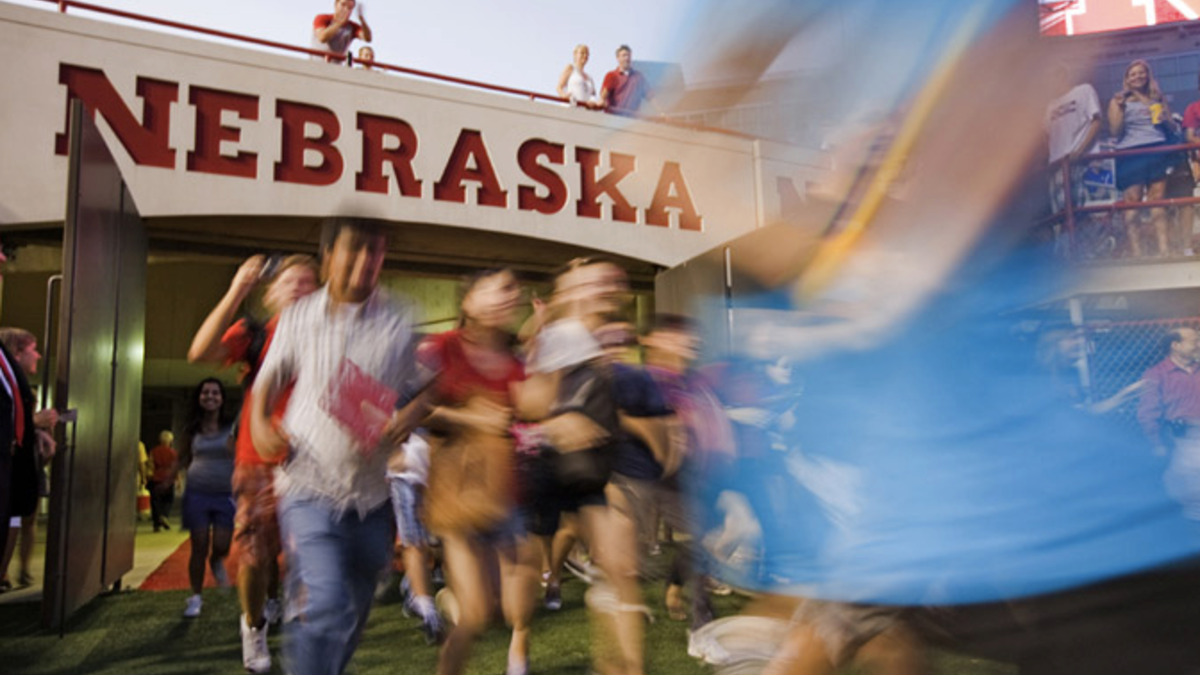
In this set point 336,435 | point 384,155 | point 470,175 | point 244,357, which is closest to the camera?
point 336,435

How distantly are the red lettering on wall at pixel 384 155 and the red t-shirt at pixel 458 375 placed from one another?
6781 mm

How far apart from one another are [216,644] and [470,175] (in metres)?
6.61

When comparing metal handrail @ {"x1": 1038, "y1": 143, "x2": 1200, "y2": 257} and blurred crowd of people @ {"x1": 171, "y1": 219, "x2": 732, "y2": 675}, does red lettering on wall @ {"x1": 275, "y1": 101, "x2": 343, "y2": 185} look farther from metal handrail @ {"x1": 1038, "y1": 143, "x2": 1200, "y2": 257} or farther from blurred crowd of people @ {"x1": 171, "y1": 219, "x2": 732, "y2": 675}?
metal handrail @ {"x1": 1038, "y1": 143, "x2": 1200, "y2": 257}

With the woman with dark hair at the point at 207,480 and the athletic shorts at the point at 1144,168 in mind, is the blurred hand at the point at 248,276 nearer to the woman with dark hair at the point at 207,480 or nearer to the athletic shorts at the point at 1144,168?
the woman with dark hair at the point at 207,480

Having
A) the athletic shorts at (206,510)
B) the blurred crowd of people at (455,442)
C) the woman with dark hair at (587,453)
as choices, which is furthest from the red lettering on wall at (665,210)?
the woman with dark hair at (587,453)

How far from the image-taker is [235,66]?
31.3ft

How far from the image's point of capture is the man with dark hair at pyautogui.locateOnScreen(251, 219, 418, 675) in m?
2.73

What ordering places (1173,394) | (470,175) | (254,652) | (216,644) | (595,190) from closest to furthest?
(254,652) < (1173,394) < (216,644) < (470,175) < (595,190)

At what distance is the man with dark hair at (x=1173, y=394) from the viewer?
9.80 ft

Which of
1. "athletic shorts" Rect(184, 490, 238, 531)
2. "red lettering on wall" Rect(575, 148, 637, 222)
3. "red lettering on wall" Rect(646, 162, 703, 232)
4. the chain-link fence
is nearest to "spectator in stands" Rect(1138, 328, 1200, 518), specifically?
the chain-link fence

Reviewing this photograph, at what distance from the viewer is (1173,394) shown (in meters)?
4.90

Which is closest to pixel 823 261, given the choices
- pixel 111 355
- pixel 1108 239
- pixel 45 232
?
pixel 111 355

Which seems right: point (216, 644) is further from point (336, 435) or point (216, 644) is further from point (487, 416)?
point (336, 435)

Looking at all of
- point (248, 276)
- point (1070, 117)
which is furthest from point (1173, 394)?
point (248, 276)
